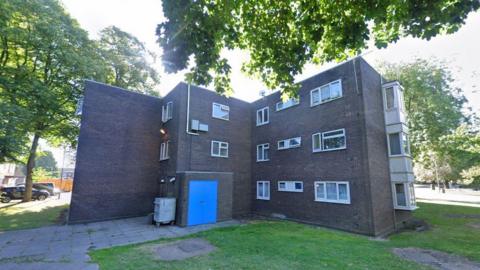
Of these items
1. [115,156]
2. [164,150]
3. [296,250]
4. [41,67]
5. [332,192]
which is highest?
[41,67]

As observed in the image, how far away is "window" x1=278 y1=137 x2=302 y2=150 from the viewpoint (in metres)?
13.4

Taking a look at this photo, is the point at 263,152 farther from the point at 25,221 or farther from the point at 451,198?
the point at 451,198

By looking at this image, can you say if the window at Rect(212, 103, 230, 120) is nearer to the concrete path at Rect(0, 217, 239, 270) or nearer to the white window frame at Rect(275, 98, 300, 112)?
the white window frame at Rect(275, 98, 300, 112)

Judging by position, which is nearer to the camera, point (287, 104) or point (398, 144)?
point (398, 144)

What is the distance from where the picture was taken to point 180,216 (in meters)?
11.7

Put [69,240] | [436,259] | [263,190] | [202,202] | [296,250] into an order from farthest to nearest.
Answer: [263,190]
[202,202]
[69,240]
[296,250]
[436,259]

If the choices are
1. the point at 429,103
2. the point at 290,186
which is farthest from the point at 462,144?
the point at 290,186

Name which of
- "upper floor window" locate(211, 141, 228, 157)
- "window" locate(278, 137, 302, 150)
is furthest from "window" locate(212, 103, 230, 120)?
"window" locate(278, 137, 302, 150)

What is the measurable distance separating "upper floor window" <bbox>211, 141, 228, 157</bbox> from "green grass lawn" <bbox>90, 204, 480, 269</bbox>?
219 inches

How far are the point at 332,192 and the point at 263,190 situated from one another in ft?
16.9

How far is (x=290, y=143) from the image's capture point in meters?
13.9

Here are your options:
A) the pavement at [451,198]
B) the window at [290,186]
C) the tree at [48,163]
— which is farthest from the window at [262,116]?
the tree at [48,163]

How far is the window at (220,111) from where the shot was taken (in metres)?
15.4

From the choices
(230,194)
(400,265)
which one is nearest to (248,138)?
(230,194)
